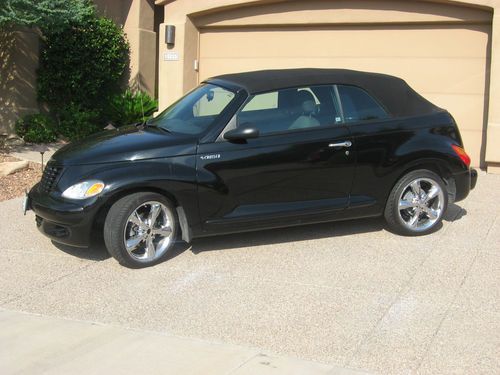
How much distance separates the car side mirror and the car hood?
318 mm

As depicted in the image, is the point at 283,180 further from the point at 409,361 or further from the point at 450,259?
the point at 409,361

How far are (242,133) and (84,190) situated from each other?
146cm

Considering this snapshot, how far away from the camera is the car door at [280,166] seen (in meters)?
5.65

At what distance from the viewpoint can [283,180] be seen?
585 cm

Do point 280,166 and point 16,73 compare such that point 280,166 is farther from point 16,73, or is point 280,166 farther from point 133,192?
point 16,73

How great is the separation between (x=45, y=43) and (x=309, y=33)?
16.7 feet

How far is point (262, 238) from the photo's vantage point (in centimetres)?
637

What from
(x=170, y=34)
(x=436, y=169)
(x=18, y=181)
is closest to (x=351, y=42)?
(x=170, y=34)

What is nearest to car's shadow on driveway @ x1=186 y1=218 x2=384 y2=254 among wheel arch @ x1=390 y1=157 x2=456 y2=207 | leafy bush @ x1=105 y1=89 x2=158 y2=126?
wheel arch @ x1=390 y1=157 x2=456 y2=207

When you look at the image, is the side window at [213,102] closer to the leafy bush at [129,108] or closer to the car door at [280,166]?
the car door at [280,166]

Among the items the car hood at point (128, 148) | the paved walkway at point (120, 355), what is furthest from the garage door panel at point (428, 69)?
the paved walkway at point (120, 355)

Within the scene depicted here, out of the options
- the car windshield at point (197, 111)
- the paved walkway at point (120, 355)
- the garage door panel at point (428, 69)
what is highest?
the garage door panel at point (428, 69)

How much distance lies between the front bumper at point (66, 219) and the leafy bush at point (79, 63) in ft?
23.0

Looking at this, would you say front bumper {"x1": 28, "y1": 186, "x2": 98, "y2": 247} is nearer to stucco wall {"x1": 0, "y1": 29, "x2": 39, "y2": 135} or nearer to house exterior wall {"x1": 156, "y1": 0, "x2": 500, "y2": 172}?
house exterior wall {"x1": 156, "y1": 0, "x2": 500, "y2": 172}
